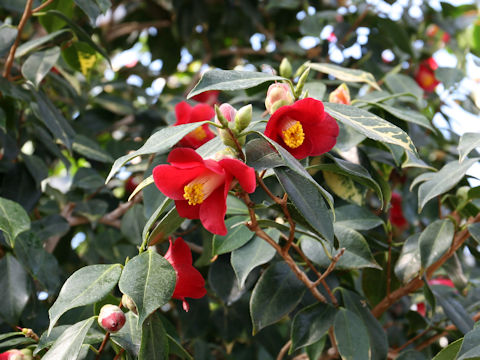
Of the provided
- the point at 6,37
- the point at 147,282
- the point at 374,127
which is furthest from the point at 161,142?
the point at 6,37

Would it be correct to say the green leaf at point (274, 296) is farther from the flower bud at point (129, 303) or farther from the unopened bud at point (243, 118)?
the unopened bud at point (243, 118)

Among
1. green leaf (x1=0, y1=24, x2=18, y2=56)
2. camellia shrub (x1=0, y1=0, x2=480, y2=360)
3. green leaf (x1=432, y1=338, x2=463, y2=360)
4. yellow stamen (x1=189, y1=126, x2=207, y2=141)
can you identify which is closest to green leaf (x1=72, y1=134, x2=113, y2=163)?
camellia shrub (x1=0, y1=0, x2=480, y2=360)

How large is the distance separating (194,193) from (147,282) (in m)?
0.12

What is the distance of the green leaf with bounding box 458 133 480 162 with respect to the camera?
78 centimetres

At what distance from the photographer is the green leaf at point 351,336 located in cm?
84

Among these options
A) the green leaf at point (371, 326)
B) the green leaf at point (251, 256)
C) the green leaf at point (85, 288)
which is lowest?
the green leaf at point (371, 326)

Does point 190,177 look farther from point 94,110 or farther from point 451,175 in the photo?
point 94,110

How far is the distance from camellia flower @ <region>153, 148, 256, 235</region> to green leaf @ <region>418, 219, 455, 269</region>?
41cm

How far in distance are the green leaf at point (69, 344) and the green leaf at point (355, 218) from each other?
46 centimetres

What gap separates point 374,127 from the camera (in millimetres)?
693

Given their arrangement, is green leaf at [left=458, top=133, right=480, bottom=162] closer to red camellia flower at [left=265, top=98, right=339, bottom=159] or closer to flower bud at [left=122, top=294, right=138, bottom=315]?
red camellia flower at [left=265, top=98, right=339, bottom=159]

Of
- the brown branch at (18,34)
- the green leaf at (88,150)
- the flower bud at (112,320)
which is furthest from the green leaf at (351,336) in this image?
the brown branch at (18,34)

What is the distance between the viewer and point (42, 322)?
3.59 ft

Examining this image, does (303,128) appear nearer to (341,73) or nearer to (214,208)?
(214,208)
